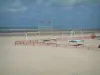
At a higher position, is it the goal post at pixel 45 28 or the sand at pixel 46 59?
the goal post at pixel 45 28

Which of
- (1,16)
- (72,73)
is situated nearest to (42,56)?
(72,73)

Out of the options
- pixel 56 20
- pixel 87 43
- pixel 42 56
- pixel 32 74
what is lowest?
pixel 32 74

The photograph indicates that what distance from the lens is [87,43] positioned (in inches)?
74.6

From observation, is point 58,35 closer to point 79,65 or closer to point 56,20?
point 56,20

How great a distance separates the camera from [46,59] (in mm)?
1894

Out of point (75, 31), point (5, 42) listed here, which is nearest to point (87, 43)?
point (75, 31)

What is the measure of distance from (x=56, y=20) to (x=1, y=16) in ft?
1.63

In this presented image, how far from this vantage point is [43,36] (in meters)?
1.86

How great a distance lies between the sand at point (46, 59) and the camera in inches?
73.7

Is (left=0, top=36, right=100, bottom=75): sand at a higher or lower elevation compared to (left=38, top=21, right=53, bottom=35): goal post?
lower

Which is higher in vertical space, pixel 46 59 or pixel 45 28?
pixel 45 28

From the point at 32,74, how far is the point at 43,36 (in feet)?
1.21

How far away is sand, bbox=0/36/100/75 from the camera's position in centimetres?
187

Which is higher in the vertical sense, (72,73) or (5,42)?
(5,42)
